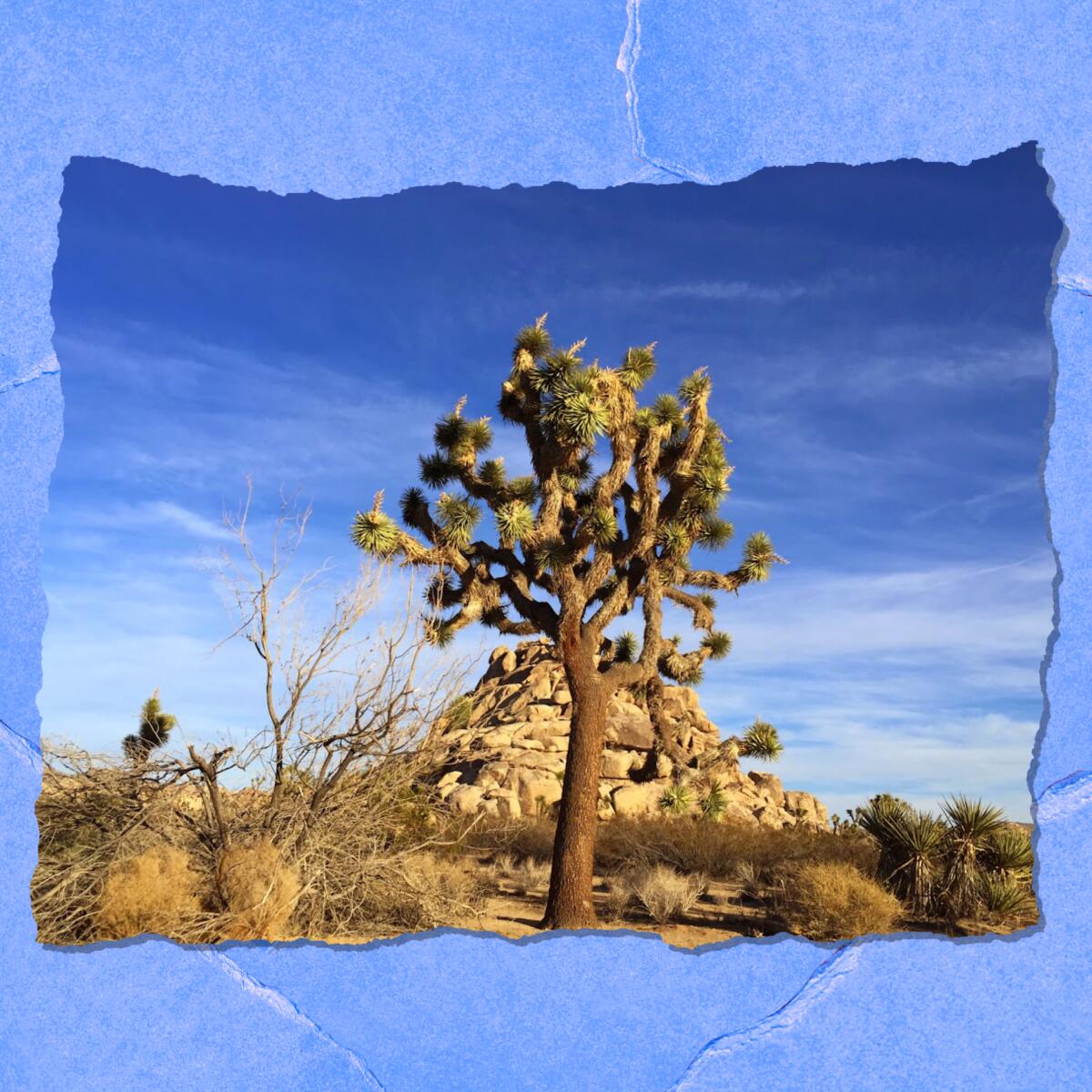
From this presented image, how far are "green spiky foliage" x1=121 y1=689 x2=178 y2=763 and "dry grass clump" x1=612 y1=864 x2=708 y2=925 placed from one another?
4715mm

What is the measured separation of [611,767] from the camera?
1875cm

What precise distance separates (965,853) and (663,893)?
280 cm

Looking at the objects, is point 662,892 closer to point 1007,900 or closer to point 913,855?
point 913,855

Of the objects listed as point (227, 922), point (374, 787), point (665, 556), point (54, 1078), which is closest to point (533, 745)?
point (665, 556)

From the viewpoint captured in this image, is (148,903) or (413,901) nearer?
(148,903)

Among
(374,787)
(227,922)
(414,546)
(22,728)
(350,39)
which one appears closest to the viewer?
(22,728)

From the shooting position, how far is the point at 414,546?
9.84 m

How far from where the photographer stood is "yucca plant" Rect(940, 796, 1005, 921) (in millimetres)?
8711

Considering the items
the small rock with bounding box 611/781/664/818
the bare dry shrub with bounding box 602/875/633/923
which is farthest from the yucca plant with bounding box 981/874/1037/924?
the small rock with bounding box 611/781/664/818

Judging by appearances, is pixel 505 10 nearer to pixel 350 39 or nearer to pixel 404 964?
pixel 350 39

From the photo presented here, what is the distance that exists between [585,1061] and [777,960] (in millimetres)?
824

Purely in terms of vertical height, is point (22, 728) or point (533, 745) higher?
point (533, 745)

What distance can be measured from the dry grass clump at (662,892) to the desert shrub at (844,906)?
117cm

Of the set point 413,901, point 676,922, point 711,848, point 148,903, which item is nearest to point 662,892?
point 676,922
